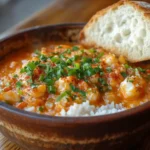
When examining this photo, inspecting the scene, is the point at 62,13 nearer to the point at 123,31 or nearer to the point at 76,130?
the point at 123,31

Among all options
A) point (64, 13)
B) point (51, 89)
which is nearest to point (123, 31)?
point (51, 89)

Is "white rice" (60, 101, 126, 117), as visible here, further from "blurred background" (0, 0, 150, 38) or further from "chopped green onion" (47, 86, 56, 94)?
"blurred background" (0, 0, 150, 38)

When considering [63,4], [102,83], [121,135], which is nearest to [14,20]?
[63,4]

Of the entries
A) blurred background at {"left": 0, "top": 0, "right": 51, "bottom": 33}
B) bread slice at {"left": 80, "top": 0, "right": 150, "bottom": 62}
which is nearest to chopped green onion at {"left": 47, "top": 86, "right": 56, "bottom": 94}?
bread slice at {"left": 80, "top": 0, "right": 150, "bottom": 62}

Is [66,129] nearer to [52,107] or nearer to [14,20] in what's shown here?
[52,107]

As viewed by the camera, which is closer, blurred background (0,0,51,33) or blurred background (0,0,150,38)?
blurred background (0,0,150,38)
